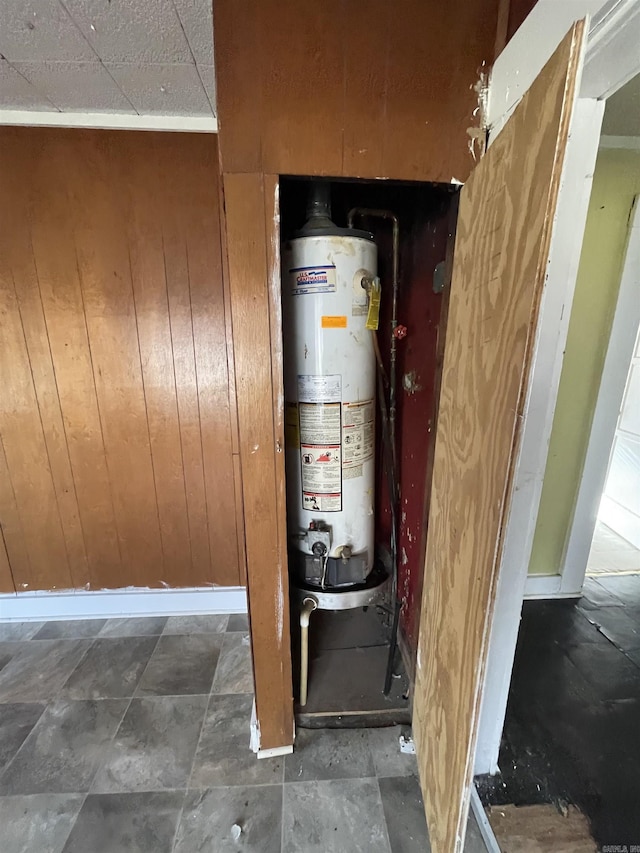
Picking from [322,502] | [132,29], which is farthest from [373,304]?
[132,29]

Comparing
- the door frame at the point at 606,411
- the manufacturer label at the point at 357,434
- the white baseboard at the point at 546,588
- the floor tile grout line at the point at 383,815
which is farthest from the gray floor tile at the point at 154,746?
the door frame at the point at 606,411

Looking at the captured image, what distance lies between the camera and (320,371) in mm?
1180

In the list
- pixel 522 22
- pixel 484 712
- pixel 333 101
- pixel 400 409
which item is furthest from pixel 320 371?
pixel 484 712

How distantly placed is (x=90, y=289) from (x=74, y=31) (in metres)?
0.86

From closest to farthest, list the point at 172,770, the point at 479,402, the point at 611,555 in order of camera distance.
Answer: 1. the point at 479,402
2. the point at 172,770
3. the point at 611,555

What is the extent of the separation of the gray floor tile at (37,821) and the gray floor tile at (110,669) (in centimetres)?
37

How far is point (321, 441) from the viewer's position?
1233 millimetres

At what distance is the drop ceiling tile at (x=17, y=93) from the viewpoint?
132cm

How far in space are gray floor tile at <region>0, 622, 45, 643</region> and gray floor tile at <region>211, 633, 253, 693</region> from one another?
1012 mm

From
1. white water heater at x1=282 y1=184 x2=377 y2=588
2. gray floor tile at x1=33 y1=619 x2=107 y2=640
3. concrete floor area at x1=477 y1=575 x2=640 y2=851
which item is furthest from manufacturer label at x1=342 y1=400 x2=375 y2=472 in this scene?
gray floor tile at x1=33 y1=619 x2=107 y2=640

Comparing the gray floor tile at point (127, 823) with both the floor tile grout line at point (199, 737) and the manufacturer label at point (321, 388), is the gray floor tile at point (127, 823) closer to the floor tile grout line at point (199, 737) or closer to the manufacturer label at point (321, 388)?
the floor tile grout line at point (199, 737)

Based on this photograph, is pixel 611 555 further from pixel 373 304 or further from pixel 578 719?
pixel 373 304

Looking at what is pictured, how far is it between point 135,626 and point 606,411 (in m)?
2.74

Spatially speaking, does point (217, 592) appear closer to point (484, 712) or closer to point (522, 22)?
point (484, 712)
